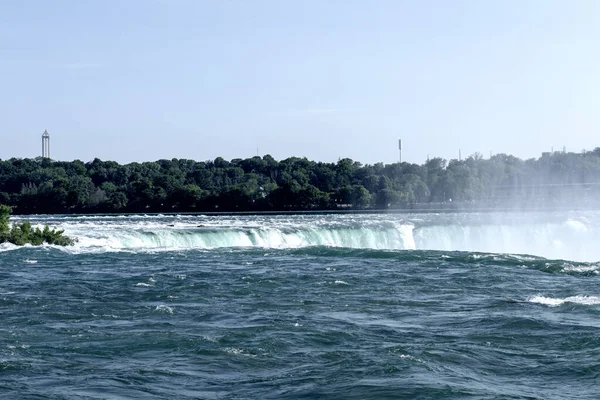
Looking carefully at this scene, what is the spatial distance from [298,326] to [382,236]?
1165 inches

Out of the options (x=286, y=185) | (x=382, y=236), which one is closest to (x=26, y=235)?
(x=382, y=236)

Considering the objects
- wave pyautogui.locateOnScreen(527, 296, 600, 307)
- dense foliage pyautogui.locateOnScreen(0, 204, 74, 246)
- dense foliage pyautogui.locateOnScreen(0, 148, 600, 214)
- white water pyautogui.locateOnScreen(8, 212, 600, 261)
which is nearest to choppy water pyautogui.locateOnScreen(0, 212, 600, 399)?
wave pyautogui.locateOnScreen(527, 296, 600, 307)

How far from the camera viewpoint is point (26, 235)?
38844 mm

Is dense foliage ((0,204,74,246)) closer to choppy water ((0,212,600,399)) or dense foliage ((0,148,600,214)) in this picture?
choppy water ((0,212,600,399))

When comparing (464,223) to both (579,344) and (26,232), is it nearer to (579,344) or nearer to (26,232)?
(26,232)

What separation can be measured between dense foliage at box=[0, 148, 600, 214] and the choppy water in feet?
235

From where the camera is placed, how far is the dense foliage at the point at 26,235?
1502 inches

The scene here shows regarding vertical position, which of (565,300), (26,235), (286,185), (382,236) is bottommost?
(565,300)

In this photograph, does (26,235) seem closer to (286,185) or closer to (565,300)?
(565,300)

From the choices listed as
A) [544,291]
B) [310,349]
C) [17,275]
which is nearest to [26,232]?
[17,275]

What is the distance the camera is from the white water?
41.8m

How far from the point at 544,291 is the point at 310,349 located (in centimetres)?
980

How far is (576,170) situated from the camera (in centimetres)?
13912

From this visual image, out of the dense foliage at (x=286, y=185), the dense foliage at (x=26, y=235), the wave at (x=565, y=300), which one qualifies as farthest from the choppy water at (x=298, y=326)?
the dense foliage at (x=286, y=185)
